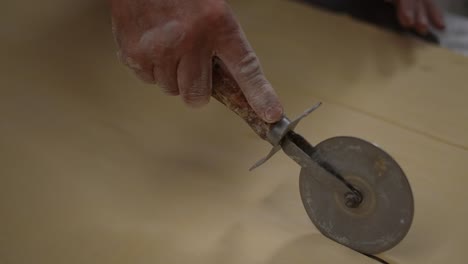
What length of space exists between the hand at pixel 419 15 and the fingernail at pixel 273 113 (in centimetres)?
98

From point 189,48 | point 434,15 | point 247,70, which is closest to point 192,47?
point 189,48

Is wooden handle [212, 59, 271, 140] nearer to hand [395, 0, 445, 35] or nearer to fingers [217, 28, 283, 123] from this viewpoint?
fingers [217, 28, 283, 123]

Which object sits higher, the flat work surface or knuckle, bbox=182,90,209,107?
knuckle, bbox=182,90,209,107

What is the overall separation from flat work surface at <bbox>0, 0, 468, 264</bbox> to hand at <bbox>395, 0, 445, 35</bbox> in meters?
0.08

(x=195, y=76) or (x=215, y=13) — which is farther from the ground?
(x=215, y=13)

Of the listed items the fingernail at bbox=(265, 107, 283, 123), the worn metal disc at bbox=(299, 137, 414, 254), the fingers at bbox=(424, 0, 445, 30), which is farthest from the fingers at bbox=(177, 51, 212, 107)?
the fingers at bbox=(424, 0, 445, 30)

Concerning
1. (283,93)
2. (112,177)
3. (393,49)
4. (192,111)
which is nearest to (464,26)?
(393,49)

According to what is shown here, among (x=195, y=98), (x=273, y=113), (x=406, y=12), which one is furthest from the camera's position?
(x=406, y=12)

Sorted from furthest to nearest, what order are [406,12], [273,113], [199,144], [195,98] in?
[406,12] < [199,144] < [195,98] < [273,113]

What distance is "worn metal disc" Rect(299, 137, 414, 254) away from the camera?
1026 mm

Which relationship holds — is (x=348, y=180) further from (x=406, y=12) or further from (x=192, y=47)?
(x=406, y=12)

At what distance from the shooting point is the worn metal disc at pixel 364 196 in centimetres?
103

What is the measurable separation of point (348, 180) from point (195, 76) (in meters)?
0.39

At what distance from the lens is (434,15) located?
183 cm
